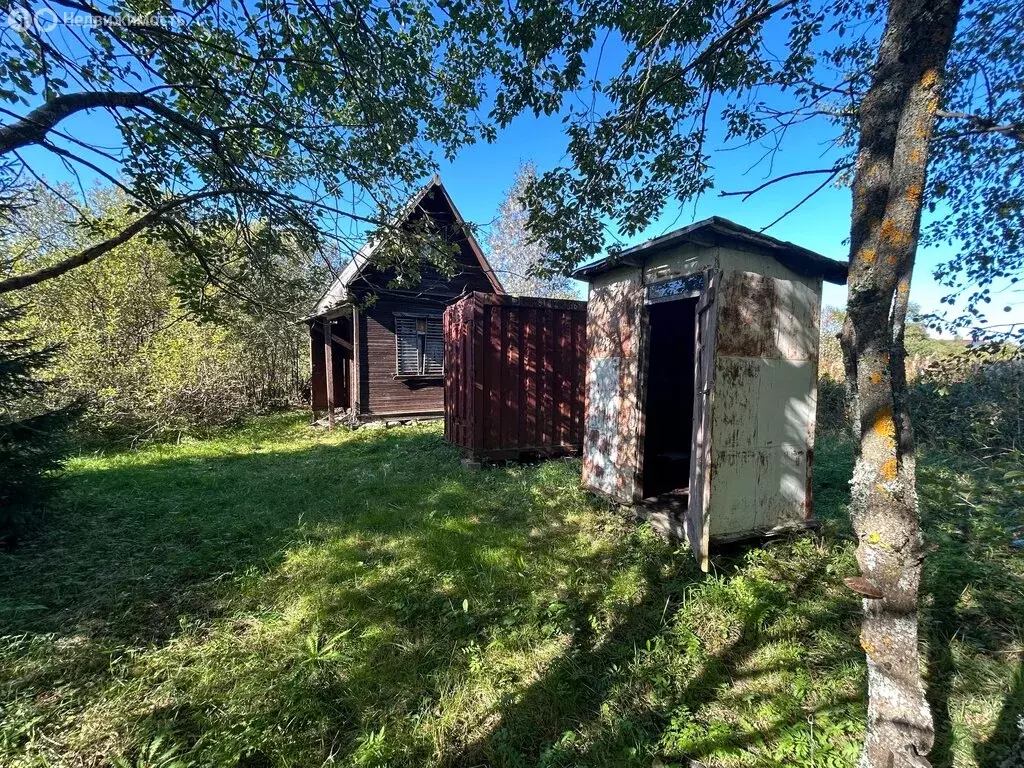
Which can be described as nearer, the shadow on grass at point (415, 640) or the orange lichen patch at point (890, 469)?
the orange lichen patch at point (890, 469)

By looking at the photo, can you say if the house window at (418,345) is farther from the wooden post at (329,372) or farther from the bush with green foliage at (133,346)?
the bush with green foliage at (133,346)

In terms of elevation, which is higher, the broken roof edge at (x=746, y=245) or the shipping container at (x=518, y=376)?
the broken roof edge at (x=746, y=245)

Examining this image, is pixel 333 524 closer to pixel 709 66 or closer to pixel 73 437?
pixel 709 66

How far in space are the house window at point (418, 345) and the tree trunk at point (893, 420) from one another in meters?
10.3

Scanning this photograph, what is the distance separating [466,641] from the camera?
278cm

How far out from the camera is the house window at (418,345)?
1102 cm

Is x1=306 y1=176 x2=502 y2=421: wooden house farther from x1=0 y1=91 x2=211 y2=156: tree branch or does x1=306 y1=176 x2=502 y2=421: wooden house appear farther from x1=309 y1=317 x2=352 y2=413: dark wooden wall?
x1=0 y1=91 x2=211 y2=156: tree branch

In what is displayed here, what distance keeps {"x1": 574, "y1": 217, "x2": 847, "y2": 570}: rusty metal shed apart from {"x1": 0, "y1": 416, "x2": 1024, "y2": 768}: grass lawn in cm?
48

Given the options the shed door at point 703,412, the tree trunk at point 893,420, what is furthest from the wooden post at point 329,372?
the tree trunk at point 893,420

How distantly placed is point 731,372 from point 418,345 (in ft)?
29.1

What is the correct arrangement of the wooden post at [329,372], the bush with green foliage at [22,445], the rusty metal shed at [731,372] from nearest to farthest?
1. the rusty metal shed at [731,372]
2. the bush with green foliage at [22,445]
3. the wooden post at [329,372]

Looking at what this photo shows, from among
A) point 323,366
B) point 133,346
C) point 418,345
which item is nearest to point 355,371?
point 418,345

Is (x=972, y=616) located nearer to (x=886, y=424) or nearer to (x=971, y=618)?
(x=971, y=618)

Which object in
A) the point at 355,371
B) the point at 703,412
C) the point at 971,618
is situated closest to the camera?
the point at 971,618
